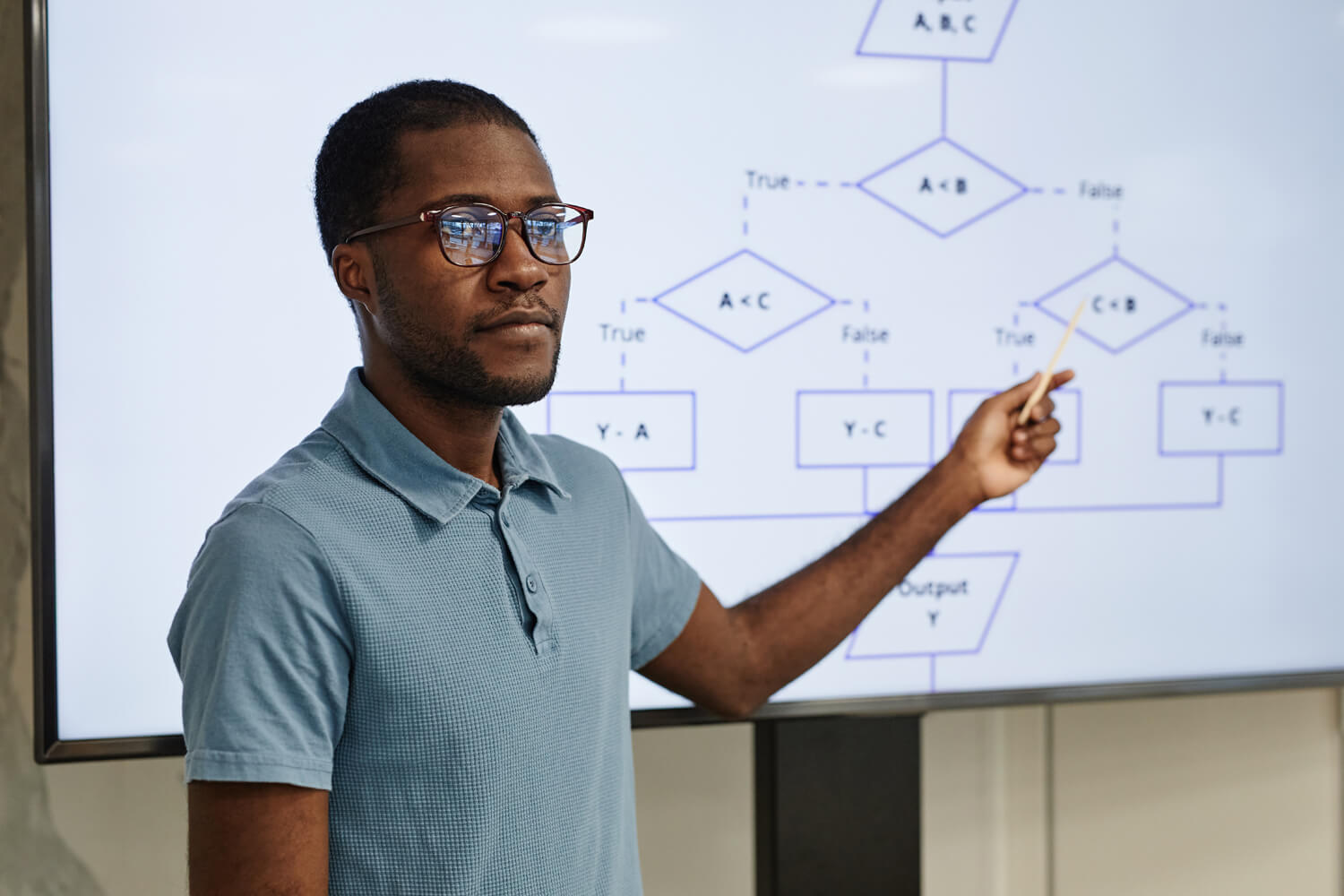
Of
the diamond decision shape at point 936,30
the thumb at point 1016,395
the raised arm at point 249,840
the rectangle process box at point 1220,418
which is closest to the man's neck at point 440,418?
the raised arm at point 249,840

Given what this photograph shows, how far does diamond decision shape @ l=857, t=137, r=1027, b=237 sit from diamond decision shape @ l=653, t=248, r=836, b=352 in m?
→ 0.14

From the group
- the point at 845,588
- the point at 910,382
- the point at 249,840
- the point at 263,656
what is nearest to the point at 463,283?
the point at 263,656

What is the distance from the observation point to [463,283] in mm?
781

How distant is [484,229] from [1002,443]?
547 mm

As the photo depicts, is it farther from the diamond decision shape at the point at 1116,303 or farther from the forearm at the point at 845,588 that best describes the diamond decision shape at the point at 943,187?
the forearm at the point at 845,588

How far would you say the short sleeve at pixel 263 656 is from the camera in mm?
681

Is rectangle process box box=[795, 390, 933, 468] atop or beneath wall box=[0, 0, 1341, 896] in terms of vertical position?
atop

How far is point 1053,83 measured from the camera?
1.27 m

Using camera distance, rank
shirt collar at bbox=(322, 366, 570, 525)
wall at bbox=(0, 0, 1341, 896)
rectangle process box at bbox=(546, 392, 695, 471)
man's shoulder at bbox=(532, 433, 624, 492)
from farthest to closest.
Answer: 1. wall at bbox=(0, 0, 1341, 896)
2. rectangle process box at bbox=(546, 392, 695, 471)
3. man's shoulder at bbox=(532, 433, 624, 492)
4. shirt collar at bbox=(322, 366, 570, 525)

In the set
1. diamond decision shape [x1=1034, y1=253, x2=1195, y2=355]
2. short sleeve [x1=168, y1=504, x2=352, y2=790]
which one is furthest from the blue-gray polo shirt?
diamond decision shape [x1=1034, y1=253, x2=1195, y2=355]

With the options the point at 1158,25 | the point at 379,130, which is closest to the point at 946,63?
the point at 1158,25

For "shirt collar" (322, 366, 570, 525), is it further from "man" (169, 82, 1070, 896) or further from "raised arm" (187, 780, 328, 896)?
"raised arm" (187, 780, 328, 896)

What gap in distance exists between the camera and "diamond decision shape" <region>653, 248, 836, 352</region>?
118cm

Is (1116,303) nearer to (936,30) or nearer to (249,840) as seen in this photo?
(936,30)
